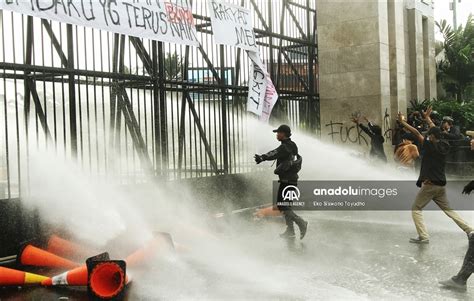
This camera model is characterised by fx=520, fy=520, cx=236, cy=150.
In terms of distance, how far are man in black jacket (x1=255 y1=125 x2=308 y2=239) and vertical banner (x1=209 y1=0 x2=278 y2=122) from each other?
236 centimetres

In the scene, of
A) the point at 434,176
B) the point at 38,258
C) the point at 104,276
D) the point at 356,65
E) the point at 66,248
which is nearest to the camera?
the point at 104,276

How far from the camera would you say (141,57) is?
9.21m

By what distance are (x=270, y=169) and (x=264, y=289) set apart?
22.3ft

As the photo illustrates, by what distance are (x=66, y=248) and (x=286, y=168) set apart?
135 inches

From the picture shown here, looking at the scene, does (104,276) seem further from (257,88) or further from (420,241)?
(257,88)

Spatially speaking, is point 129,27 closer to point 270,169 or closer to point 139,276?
point 139,276

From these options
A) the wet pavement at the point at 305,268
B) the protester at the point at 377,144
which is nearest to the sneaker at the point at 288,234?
the wet pavement at the point at 305,268

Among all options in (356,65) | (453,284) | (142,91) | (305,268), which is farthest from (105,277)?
(356,65)

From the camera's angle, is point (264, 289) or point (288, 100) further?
point (288, 100)

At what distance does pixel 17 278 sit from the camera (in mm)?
5672

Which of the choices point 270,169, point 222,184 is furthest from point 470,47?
point 222,184

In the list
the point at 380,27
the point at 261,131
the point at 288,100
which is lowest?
the point at 261,131

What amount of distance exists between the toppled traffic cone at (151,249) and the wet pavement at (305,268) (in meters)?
0.13

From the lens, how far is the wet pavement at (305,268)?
5.21 m
